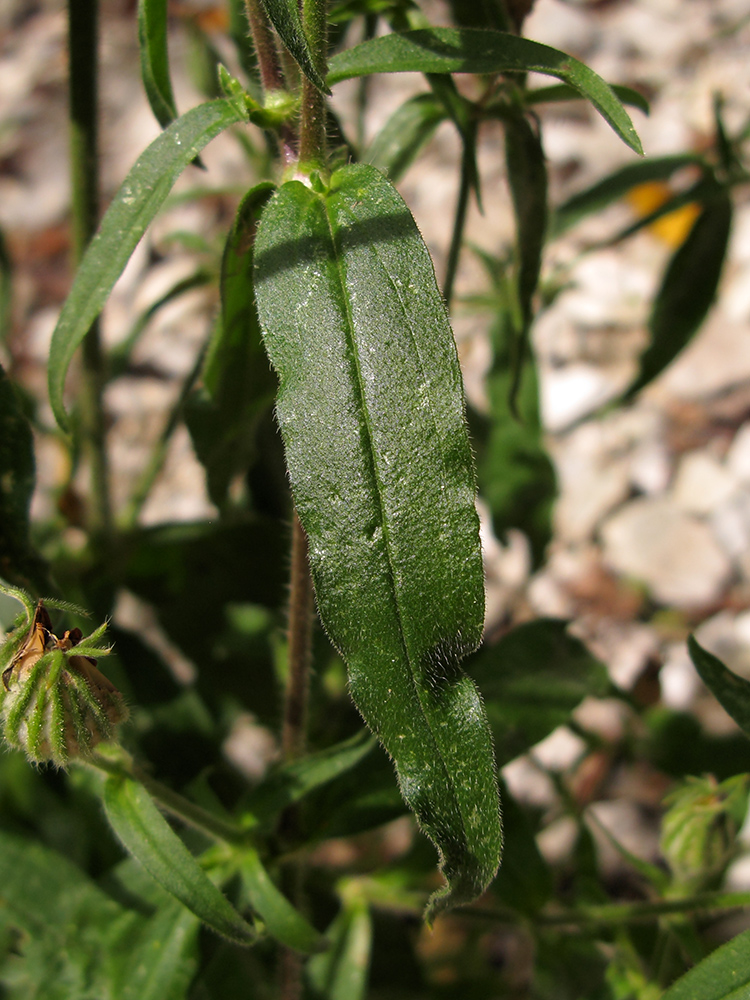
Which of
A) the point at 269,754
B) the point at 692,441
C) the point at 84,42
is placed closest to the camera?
the point at 84,42

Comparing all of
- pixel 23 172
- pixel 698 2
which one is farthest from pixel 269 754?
pixel 698 2

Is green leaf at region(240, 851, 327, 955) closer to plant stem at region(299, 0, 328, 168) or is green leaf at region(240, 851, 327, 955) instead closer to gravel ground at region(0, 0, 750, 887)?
plant stem at region(299, 0, 328, 168)

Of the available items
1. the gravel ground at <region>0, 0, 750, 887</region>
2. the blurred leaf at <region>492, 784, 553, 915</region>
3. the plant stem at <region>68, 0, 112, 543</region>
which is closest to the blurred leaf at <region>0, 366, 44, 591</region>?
the plant stem at <region>68, 0, 112, 543</region>

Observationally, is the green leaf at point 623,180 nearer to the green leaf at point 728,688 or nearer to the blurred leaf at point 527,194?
the blurred leaf at point 527,194

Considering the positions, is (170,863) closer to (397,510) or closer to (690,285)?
(397,510)

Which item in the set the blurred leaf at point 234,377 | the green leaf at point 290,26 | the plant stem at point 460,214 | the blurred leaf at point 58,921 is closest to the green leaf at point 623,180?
the plant stem at point 460,214

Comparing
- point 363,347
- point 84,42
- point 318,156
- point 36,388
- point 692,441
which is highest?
point 84,42

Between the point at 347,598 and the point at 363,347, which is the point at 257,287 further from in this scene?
the point at 347,598
